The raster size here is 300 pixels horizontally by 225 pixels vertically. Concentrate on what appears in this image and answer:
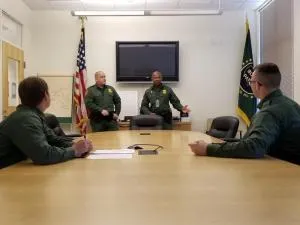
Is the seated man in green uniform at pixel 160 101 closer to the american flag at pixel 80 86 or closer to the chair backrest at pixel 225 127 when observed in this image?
the american flag at pixel 80 86

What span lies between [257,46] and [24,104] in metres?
5.77

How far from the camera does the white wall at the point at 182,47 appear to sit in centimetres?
705

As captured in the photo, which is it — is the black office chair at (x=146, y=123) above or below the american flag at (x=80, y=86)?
below

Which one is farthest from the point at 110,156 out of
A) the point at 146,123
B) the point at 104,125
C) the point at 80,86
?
the point at 80,86

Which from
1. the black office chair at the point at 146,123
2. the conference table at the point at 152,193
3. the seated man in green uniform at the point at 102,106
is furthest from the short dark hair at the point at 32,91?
the seated man in green uniform at the point at 102,106

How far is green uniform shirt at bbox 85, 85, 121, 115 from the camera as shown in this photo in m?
6.18

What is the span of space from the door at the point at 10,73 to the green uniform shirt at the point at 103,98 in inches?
46.9

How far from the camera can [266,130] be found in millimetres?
2135

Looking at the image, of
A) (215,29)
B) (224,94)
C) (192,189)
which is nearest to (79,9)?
(215,29)

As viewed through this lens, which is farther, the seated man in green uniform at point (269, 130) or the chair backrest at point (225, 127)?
the chair backrest at point (225, 127)

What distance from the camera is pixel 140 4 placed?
6.70 meters

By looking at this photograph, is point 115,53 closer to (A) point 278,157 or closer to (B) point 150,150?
(B) point 150,150

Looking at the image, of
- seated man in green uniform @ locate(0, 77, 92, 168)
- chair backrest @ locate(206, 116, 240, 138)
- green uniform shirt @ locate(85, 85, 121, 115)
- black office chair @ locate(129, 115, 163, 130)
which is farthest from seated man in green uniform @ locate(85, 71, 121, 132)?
seated man in green uniform @ locate(0, 77, 92, 168)

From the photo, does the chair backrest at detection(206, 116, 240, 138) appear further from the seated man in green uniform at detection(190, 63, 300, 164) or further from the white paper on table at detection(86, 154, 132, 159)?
the white paper on table at detection(86, 154, 132, 159)
